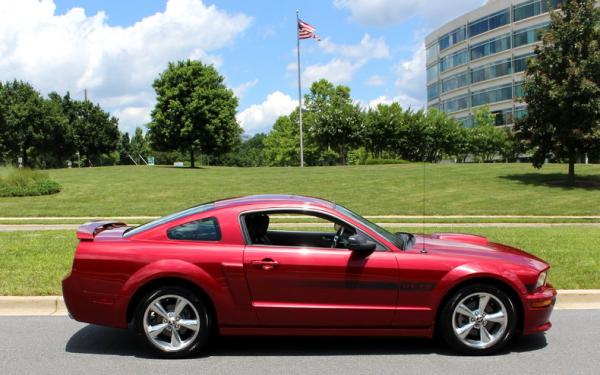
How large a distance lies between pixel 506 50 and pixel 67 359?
231 ft

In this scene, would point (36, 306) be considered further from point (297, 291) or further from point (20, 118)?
point (20, 118)

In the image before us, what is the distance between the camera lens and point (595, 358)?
4.82 m

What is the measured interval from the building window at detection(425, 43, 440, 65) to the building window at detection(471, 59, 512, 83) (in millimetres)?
12945

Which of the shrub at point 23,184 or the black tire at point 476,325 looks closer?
the black tire at point 476,325

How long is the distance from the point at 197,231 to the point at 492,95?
7067 cm

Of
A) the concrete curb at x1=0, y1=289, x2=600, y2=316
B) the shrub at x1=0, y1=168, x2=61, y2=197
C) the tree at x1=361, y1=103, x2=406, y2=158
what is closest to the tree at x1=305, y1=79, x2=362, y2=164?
the tree at x1=361, y1=103, x2=406, y2=158

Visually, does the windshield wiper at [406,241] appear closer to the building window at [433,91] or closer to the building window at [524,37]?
the building window at [524,37]

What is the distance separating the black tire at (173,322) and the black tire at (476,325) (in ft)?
6.96

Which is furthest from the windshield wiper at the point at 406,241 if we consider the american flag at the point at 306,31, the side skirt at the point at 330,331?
the american flag at the point at 306,31

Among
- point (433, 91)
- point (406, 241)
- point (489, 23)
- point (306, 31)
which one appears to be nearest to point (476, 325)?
point (406, 241)

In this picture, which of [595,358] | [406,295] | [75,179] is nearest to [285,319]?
[406,295]

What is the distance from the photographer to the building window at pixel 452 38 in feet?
248

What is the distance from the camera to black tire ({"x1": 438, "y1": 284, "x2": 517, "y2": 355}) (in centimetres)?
482

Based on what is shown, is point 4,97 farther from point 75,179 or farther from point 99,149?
point 75,179
